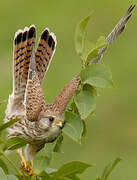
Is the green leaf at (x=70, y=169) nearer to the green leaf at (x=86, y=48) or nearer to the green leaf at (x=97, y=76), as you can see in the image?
the green leaf at (x=97, y=76)

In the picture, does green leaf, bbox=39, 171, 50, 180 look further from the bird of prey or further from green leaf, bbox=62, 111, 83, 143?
the bird of prey

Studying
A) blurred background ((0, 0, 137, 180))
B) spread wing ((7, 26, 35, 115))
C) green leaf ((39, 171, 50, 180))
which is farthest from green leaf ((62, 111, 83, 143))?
blurred background ((0, 0, 137, 180))

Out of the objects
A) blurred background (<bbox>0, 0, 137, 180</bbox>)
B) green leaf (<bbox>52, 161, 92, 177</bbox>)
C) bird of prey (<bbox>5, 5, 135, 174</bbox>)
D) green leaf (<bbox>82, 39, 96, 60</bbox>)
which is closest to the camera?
green leaf (<bbox>52, 161, 92, 177</bbox>)

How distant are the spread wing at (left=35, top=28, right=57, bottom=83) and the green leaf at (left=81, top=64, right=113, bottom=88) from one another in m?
1.57

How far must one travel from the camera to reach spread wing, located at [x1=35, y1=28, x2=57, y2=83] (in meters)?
4.55

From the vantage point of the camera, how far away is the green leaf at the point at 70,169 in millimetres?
2752

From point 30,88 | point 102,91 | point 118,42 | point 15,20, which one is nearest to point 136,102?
point 102,91

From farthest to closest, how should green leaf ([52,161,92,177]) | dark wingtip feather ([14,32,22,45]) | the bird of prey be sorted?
1. dark wingtip feather ([14,32,22,45])
2. the bird of prey
3. green leaf ([52,161,92,177])

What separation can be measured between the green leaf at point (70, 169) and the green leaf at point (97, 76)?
31 centimetres

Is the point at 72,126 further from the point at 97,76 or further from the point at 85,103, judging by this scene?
the point at 97,76

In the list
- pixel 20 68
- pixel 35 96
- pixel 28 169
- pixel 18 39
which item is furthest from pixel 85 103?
pixel 20 68

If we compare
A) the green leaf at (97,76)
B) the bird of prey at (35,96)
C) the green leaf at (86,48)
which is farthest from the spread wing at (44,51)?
the green leaf at (97,76)

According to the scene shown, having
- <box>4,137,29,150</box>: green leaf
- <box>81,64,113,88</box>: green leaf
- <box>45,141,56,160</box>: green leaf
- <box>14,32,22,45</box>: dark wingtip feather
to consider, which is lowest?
<box>45,141,56,160</box>: green leaf

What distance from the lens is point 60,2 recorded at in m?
12.3
